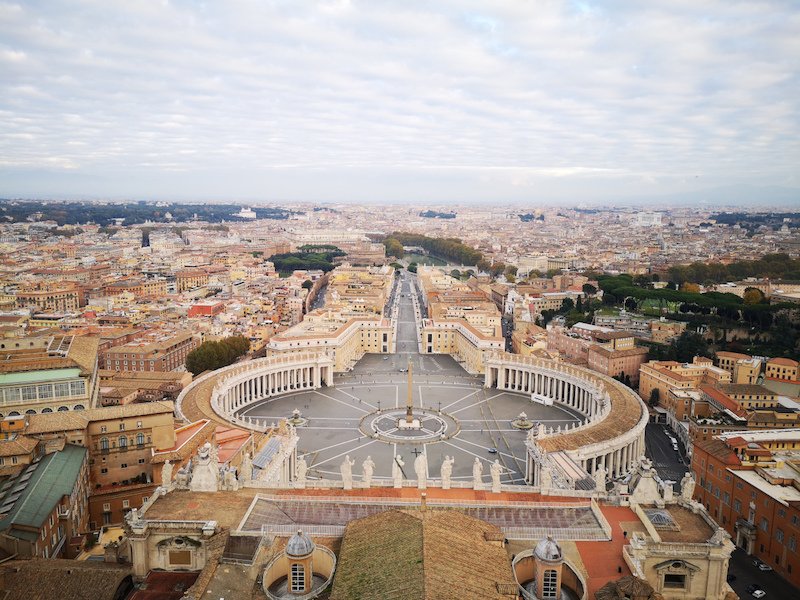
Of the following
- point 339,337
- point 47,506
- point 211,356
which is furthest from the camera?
point 339,337

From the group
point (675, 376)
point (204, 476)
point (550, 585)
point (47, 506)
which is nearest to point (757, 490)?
point (550, 585)

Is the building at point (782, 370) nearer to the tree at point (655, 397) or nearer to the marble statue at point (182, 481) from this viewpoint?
the tree at point (655, 397)

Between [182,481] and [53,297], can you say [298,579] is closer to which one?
[182,481]

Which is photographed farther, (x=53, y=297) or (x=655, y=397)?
(x=53, y=297)

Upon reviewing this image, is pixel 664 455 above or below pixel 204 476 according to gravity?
below

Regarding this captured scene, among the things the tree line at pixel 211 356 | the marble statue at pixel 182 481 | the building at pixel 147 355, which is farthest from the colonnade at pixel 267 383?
the marble statue at pixel 182 481

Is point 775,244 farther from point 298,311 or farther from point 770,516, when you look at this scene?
point 770,516
